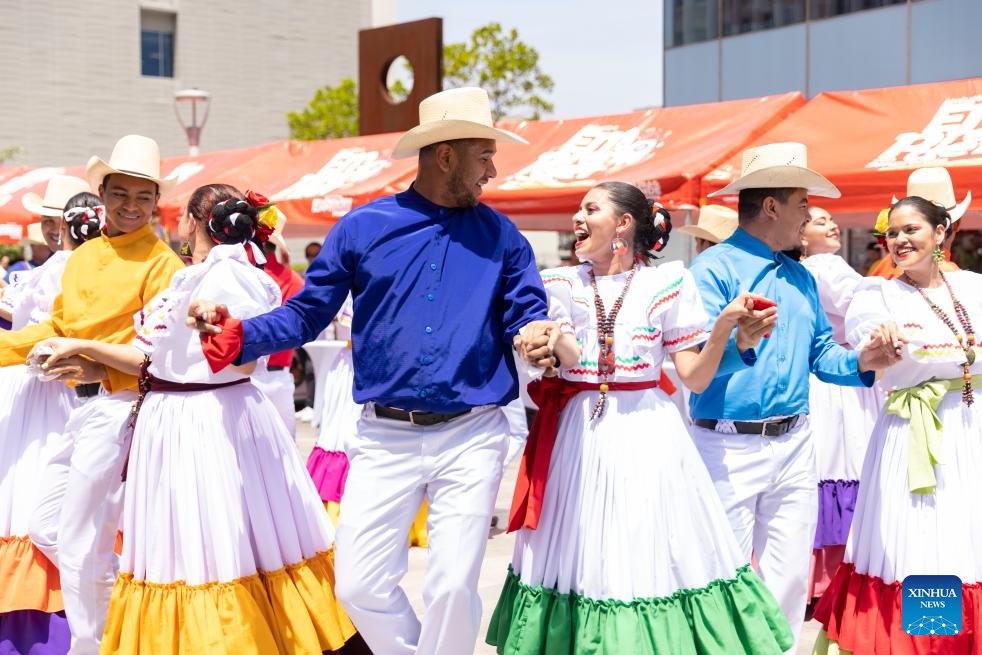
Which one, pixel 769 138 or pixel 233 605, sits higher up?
pixel 769 138

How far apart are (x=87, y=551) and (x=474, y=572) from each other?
1.72 m

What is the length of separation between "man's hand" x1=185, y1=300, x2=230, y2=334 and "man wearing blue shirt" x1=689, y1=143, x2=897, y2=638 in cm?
178

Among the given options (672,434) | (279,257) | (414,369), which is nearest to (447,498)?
(414,369)

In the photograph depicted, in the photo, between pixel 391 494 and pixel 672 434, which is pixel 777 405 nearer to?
pixel 672 434

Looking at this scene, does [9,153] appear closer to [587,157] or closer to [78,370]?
[587,157]

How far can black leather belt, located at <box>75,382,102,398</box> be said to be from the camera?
5008 mm

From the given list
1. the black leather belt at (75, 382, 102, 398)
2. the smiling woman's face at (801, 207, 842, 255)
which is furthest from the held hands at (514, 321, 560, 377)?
the smiling woman's face at (801, 207, 842, 255)

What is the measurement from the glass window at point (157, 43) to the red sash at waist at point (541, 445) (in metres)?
30.7

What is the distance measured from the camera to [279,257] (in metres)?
8.64

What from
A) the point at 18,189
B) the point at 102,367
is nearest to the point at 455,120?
the point at 102,367

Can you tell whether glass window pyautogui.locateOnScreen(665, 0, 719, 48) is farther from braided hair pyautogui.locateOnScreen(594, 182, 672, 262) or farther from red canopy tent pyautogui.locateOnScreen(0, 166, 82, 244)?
braided hair pyautogui.locateOnScreen(594, 182, 672, 262)

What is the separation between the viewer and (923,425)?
455 cm

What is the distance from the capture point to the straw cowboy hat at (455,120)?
12.6 ft

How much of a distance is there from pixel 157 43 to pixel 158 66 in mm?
619
